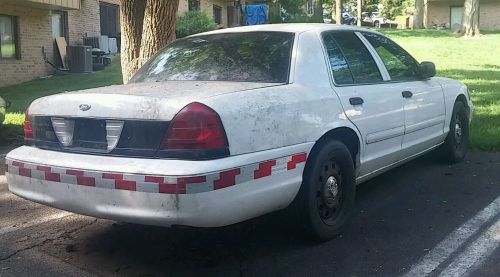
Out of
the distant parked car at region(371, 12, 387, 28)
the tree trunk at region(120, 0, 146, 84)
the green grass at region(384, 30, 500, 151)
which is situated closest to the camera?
the green grass at region(384, 30, 500, 151)

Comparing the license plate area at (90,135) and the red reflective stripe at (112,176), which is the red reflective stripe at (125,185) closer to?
the red reflective stripe at (112,176)

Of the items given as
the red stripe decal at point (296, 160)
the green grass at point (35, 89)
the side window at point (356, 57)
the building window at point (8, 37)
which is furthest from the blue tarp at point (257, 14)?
the red stripe decal at point (296, 160)

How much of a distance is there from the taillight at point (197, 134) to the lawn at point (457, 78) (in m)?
5.06

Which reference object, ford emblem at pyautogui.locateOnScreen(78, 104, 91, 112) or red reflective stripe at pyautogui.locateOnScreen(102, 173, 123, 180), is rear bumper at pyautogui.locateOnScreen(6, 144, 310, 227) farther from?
ford emblem at pyautogui.locateOnScreen(78, 104, 91, 112)

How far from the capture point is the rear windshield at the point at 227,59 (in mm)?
4457

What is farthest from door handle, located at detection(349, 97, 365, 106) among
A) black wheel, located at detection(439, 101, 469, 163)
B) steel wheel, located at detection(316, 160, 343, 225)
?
black wheel, located at detection(439, 101, 469, 163)

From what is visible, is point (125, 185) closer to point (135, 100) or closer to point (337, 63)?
point (135, 100)

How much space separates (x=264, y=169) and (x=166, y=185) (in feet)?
2.16

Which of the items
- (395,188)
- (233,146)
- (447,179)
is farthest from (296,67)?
(447,179)

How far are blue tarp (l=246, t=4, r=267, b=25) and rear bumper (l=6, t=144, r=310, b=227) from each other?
94.9 ft

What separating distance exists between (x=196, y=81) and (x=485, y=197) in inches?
114

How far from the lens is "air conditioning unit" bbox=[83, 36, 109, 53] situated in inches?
812

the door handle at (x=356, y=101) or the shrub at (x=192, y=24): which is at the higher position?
the shrub at (x=192, y=24)

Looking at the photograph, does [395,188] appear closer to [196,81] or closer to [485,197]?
[485,197]
